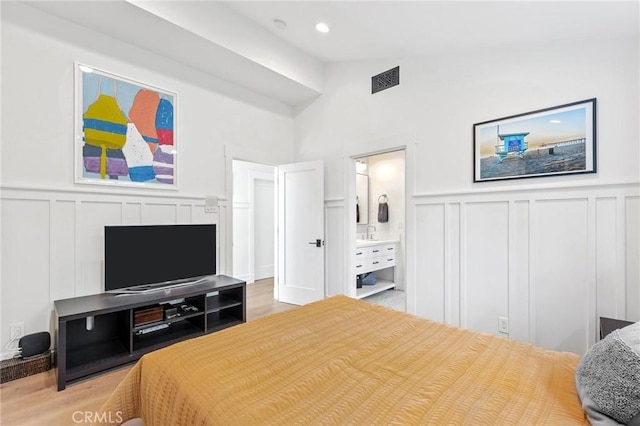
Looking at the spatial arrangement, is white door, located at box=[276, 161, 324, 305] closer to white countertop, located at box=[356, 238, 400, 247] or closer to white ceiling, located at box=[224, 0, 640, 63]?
white countertop, located at box=[356, 238, 400, 247]

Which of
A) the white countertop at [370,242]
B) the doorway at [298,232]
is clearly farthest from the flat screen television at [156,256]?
the white countertop at [370,242]

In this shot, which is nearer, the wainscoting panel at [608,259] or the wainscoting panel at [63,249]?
the wainscoting panel at [608,259]

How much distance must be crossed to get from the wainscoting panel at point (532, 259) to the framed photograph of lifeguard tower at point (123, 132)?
2.74m

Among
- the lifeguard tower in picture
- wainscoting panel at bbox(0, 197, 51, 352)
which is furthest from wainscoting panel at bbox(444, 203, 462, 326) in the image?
wainscoting panel at bbox(0, 197, 51, 352)

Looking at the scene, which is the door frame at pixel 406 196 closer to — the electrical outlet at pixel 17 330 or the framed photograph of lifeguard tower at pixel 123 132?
the framed photograph of lifeguard tower at pixel 123 132

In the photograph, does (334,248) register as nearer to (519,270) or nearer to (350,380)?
(519,270)

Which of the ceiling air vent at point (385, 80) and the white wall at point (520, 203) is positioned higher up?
the ceiling air vent at point (385, 80)

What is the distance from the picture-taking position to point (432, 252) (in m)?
3.08

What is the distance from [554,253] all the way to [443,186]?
1.06 m

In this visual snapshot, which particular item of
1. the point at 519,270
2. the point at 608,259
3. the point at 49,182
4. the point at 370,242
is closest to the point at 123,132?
the point at 49,182

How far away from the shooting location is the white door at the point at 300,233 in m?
4.04

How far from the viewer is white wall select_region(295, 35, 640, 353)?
7.07 ft

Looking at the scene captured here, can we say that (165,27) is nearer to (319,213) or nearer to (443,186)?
(319,213)

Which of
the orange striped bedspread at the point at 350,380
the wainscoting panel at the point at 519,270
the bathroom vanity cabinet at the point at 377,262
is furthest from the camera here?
the bathroom vanity cabinet at the point at 377,262
